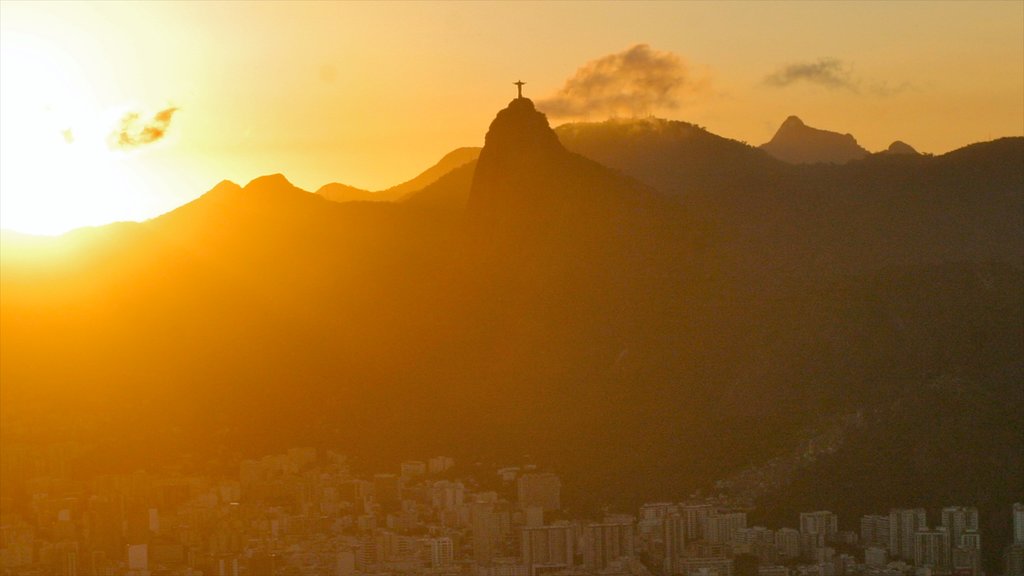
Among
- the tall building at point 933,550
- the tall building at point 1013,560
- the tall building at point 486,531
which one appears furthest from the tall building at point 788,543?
the tall building at point 486,531

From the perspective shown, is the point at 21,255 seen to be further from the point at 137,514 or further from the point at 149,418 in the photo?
the point at 137,514

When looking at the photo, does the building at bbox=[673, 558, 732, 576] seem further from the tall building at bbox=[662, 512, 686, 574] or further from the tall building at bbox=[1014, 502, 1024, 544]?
the tall building at bbox=[1014, 502, 1024, 544]

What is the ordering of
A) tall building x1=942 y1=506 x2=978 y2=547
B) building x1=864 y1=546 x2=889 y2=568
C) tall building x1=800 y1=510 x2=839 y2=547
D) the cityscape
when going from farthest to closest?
tall building x1=800 y1=510 x2=839 y2=547 < tall building x1=942 y1=506 x2=978 y2=547 < the cityscape < building x1=864 y1=546 x2=889 y2=568

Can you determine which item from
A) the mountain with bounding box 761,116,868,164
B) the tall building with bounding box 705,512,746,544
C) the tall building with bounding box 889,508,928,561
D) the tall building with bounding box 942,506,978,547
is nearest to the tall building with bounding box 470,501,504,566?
the tall building with bounding box 705,512,746,544

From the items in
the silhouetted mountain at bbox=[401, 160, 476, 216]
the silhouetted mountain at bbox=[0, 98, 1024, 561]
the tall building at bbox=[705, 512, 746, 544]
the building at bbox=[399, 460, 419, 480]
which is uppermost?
the silhouetted mountain at bbox=[401, 160, 476, 216]

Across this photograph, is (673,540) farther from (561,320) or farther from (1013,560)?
(561,320)

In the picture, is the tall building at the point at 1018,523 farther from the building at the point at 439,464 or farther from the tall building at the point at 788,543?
the building at the point at 439,464

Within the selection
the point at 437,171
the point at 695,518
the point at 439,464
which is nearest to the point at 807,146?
the point at 437,171
